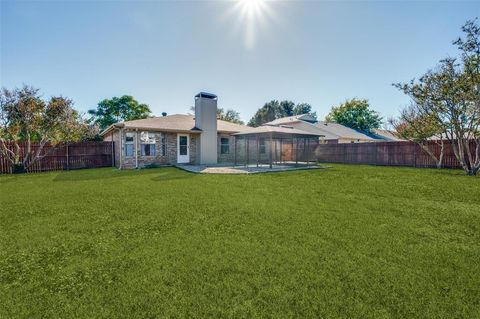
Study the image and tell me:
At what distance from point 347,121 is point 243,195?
133ft

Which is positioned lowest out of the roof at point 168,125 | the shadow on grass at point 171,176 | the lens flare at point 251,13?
the shadow on grass at point 171,176

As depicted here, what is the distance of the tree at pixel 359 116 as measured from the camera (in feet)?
132

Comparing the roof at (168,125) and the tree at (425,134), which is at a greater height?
the roof at (168,125)

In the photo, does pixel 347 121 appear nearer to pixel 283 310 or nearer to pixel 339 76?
pixel 339 76

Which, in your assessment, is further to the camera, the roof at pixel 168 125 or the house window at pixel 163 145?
the house window at pixel 163 145

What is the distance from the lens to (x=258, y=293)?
2158mm

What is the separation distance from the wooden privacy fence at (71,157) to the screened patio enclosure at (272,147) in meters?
9.34

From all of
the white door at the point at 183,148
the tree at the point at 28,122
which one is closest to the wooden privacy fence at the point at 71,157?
the tree at the point at 28,122

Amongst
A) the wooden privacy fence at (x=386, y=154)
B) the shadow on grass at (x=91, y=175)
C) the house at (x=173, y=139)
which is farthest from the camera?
the wooden privacy fence at (x=386, y=154)

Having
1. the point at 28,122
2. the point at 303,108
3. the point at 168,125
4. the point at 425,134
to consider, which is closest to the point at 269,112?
the point at 303,108

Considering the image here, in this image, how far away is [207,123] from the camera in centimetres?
1650

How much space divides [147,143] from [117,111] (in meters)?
24.3

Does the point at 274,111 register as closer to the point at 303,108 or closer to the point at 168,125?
the point at 303,108

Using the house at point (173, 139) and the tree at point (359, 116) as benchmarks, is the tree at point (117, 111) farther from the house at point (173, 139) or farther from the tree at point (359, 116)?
the tree at point (359, 116)
